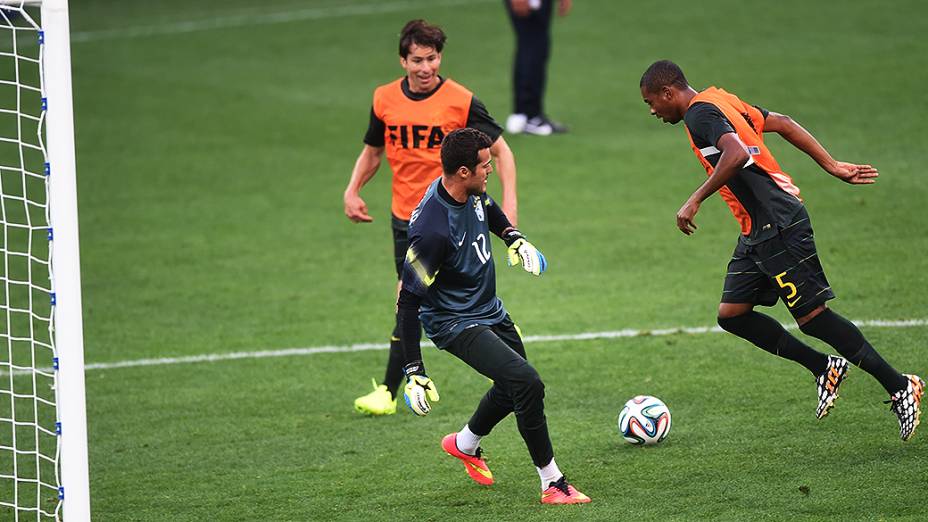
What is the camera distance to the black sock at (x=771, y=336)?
7.30 metres

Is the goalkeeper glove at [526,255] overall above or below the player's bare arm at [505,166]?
below

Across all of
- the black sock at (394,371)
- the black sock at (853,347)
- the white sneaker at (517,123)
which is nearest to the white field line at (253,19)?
the white sneaker at (517,123)

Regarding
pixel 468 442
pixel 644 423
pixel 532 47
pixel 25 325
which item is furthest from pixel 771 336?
pixel 532 47

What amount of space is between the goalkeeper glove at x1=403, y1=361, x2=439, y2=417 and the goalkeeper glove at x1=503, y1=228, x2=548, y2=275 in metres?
0.76

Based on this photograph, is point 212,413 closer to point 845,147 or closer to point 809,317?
point 809,317

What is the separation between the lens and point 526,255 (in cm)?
664

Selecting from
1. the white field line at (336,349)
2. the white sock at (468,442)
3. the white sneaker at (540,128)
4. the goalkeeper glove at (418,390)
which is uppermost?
the white sneaker at (540,128)

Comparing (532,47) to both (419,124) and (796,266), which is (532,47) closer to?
(419,124)

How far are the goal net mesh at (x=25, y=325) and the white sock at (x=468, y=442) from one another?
2166mm

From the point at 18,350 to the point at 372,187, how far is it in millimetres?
5181

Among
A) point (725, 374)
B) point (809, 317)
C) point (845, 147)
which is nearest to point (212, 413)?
point (725, 374)

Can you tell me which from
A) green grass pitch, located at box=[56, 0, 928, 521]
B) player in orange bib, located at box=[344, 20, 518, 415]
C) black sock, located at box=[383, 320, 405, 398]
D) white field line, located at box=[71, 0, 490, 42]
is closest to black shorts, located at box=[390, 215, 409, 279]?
player in orange bib, located at box=[344, 20, 518, 415]

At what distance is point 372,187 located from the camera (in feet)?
48.7

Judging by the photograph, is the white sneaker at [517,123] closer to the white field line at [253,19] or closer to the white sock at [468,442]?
the white field line at [253,19]
